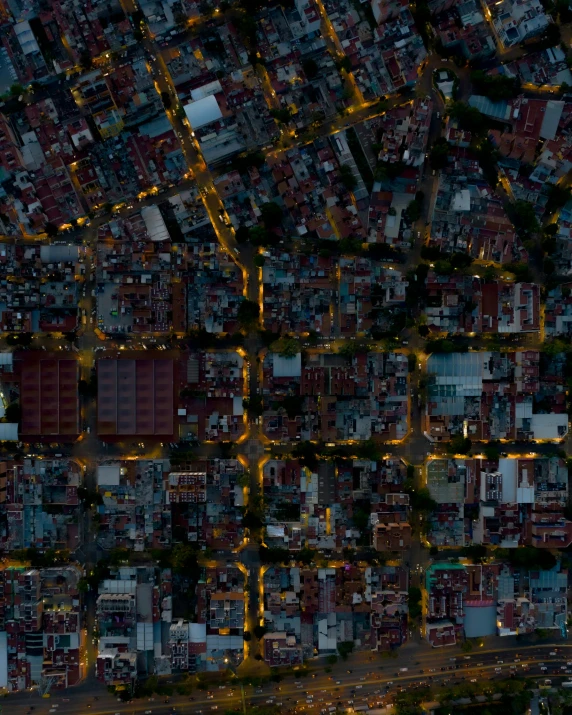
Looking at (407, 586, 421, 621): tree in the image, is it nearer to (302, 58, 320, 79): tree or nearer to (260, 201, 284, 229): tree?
(260, 201, 284, 229): tree

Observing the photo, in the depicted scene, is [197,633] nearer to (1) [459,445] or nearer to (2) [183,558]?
(2) [183,558]

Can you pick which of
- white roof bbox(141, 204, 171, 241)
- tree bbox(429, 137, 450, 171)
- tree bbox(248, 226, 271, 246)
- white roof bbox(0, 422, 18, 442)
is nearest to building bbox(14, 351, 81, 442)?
white roof bbox(0, 422, 18, 442)

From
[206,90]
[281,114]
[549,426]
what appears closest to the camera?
[281,114]

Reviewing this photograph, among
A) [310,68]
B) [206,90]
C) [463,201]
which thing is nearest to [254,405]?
[463,201]

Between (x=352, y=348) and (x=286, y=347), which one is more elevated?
(x=286, y=347)

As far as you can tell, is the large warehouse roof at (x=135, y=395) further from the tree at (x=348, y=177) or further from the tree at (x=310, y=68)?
the tree at (x=310, y=68)
